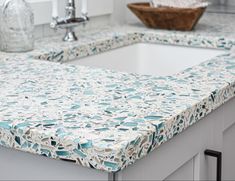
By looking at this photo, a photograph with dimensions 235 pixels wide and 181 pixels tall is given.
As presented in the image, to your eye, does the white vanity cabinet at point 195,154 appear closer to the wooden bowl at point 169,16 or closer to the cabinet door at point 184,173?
the cabinet door at point 184,173

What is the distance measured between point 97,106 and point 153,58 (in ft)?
2.74

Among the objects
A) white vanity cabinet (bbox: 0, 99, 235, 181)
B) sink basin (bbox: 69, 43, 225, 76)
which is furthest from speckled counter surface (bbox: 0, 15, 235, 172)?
sink basin (bbox: 69, 43, 225, 76)

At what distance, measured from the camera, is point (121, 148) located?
2.40 ft

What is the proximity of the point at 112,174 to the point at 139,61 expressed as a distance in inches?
39.7

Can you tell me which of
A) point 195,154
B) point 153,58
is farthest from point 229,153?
point 153,58

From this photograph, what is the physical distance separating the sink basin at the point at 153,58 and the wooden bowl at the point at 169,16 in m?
0.08

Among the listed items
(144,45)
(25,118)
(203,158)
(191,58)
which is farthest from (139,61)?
(25,118)

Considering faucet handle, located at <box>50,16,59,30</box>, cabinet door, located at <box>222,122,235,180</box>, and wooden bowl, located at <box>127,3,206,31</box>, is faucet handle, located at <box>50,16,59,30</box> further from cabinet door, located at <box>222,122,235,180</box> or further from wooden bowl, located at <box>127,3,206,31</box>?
cabinet door, located at <box>222,122,235,180</box>

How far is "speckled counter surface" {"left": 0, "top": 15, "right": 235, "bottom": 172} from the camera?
76cm

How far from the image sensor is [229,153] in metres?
1.21

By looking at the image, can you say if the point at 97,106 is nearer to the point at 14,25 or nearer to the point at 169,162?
the point at 169,162

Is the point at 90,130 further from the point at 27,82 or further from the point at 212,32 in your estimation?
the point at 212,32

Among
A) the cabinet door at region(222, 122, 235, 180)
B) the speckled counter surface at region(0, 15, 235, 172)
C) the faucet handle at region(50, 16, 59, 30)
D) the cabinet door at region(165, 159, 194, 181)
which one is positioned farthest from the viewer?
the faucet handle at region(50, 16, 59, 30)

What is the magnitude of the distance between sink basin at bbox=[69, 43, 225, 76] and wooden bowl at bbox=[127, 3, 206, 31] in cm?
8
